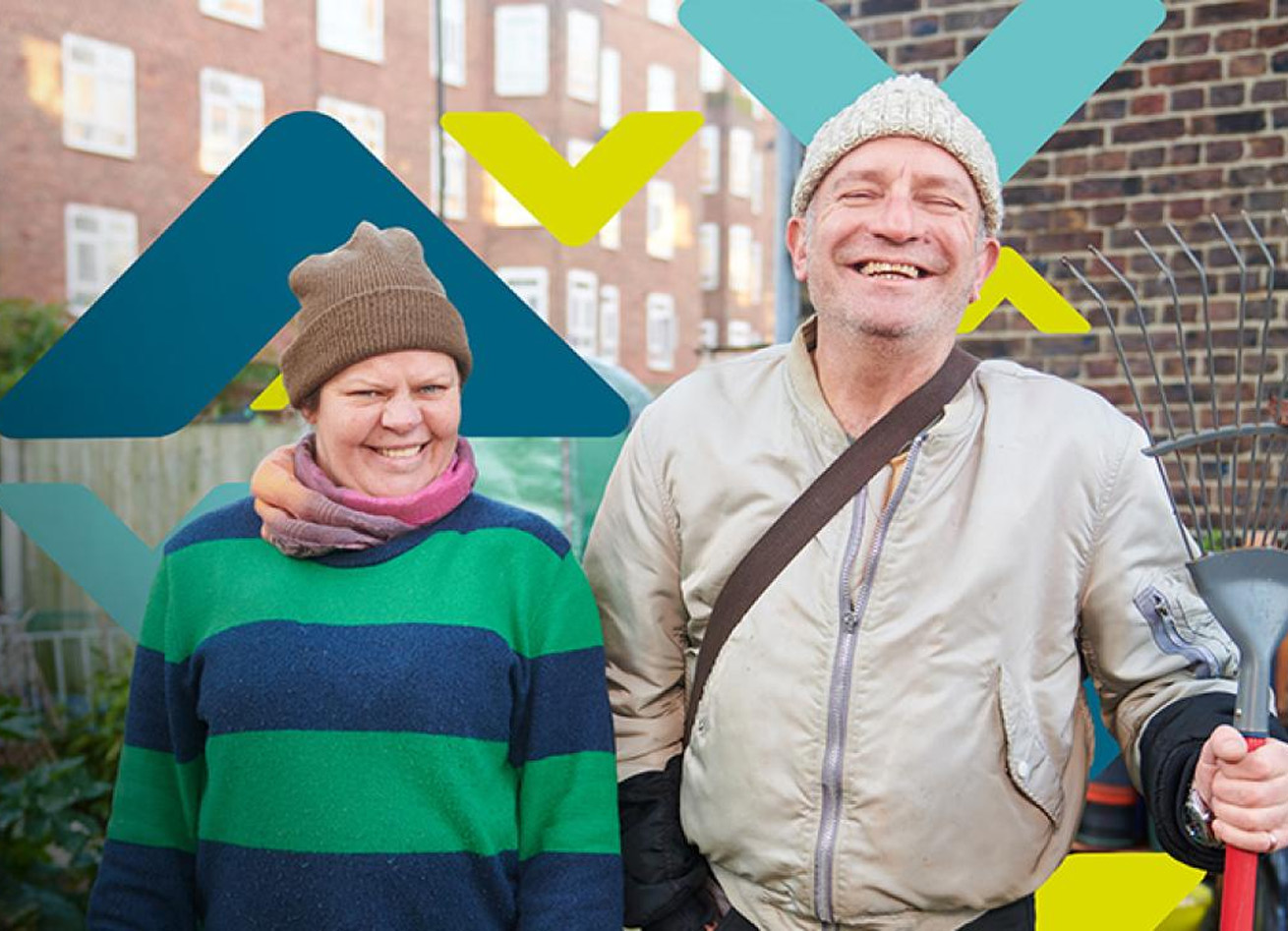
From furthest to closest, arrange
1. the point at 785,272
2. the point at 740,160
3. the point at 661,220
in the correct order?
the point at 740,160 → the point at 661,220 → the point at 785,272

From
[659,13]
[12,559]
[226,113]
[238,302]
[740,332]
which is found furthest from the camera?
[740,332]

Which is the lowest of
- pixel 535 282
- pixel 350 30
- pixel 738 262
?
pixel 535 282

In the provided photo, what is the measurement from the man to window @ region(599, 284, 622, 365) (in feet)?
53.4

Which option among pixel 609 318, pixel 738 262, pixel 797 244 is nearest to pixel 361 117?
pixel 609 318

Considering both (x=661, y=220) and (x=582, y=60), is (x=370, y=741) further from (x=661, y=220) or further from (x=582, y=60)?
(x=661, y=220)

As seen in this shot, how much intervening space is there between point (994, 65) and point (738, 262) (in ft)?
83.9

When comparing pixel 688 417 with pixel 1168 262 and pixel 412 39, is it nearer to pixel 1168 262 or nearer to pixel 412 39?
pixel 1168 262

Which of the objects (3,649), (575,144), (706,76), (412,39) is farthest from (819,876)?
(706,76)

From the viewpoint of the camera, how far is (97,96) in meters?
9.48

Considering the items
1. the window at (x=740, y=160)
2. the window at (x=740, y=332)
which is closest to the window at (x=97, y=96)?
the window at (x=740, y=332)

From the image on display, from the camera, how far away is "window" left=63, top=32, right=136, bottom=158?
828 cm

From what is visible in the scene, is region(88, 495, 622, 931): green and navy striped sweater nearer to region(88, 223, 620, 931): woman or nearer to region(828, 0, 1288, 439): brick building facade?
region(88, 223, 620, 931): woman

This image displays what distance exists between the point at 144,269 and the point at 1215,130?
3188mm

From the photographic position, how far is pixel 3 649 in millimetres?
4266
